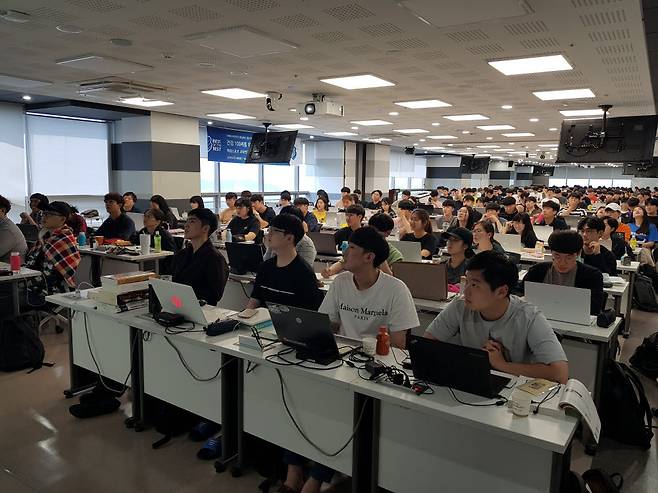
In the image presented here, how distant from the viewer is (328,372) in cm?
235

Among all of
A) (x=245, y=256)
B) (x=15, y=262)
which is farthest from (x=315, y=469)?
(x=15, y=262)

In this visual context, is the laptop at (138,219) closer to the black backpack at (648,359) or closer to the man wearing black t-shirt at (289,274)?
the man wearing black t-shirt at (289,274)

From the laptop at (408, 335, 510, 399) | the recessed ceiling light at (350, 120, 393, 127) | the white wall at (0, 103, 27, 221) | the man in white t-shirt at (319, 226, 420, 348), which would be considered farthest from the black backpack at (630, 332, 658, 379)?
the white wall at (0, 103, 27, 221)

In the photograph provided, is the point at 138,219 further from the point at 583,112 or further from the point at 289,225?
the point at 583,112

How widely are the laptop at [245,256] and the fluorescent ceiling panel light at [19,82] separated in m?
4.05

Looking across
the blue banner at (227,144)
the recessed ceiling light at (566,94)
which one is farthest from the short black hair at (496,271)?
the blue banner at (227,144)

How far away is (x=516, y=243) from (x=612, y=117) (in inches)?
132

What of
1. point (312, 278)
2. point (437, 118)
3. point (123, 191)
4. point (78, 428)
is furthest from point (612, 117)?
point (123, 191)

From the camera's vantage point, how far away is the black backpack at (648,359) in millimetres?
4441

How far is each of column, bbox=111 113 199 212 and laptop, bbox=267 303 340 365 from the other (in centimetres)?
853

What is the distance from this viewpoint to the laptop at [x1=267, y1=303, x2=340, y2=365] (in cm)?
241

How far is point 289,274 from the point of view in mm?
3369

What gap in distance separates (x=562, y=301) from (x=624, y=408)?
0.78 metres

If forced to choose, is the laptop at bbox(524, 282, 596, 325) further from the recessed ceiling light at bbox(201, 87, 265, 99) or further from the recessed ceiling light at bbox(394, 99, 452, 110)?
the recessed ceiling light at bbox(201, 87, 265, 99)
